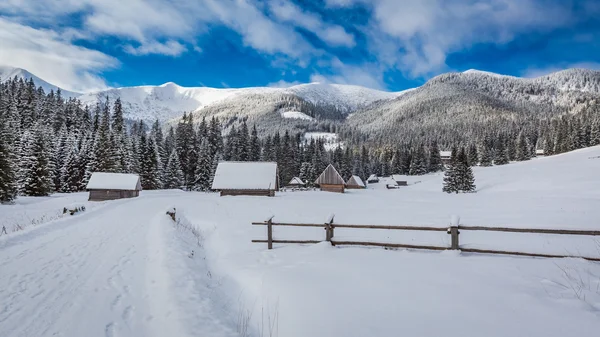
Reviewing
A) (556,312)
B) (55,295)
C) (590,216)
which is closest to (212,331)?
(55,295)

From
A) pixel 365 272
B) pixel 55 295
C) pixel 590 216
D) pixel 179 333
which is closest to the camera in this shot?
pixel 179 333

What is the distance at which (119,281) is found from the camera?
287 inches

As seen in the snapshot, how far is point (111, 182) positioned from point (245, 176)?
19924 millimetres

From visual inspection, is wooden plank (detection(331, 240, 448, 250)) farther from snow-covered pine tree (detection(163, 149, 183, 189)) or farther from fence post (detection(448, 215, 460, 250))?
snow-covered pine tree (detection(163, 149, 183, 189))

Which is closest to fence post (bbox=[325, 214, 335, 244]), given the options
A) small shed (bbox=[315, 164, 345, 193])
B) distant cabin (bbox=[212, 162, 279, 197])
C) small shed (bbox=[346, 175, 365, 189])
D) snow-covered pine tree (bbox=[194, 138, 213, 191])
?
distant cabin (bbox=[212, 162, 279, 197])

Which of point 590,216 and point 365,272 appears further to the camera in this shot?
point 590,216

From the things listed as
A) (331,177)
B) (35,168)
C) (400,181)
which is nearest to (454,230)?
(331,177)

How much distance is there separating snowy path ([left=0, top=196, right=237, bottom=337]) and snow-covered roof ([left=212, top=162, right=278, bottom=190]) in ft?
98.3

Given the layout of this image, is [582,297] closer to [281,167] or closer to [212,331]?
[212,331]

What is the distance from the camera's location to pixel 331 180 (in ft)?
193

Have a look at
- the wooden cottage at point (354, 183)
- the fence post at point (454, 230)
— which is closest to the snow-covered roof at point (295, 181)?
the wooden cottage at point (354, 183)

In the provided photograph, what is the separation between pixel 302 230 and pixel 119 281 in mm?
9808

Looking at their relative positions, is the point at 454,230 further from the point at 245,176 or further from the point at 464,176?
the point at 464,176

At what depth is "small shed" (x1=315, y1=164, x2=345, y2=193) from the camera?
192 ft
